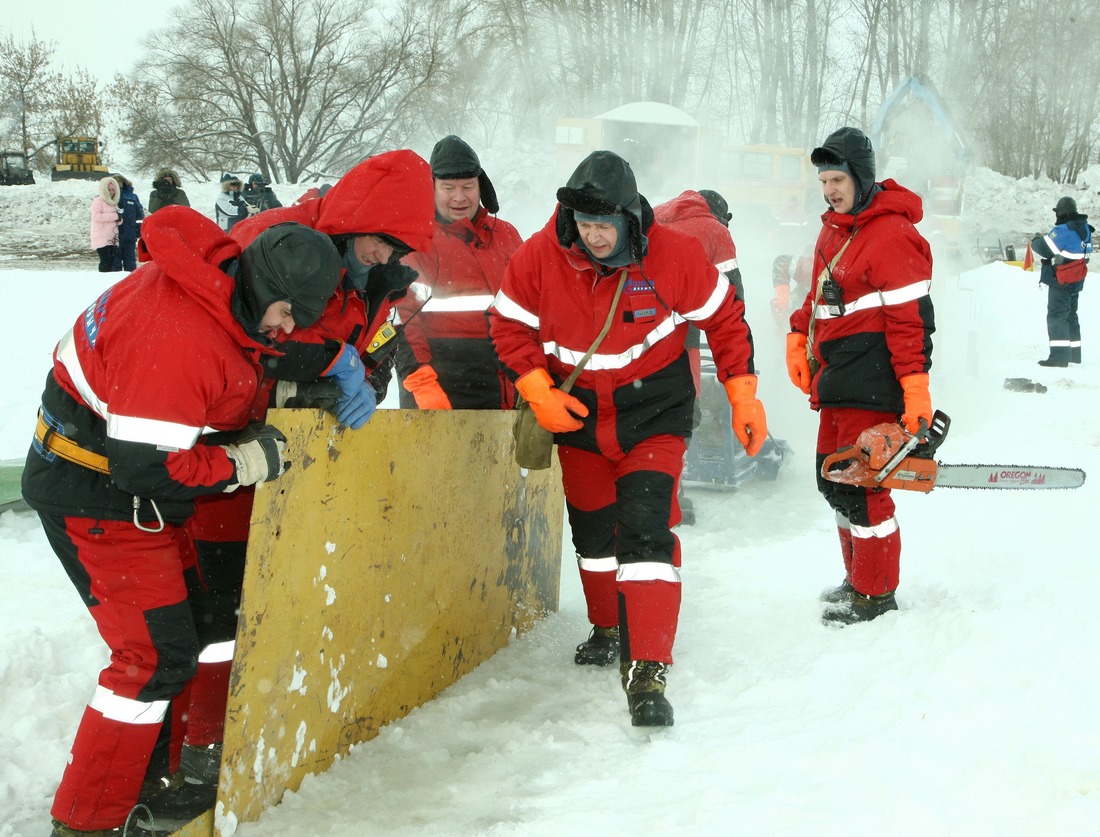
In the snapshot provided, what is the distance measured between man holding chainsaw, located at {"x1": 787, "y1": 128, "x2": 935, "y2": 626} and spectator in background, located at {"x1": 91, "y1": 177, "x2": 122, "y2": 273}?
11534 millimetres

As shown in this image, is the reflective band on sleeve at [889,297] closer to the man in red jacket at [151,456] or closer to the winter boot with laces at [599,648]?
the winter boot with laces at [599,648]

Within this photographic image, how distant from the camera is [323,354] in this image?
2.80m

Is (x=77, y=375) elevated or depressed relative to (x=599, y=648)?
elevated

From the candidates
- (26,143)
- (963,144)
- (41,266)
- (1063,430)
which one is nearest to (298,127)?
(26,143)

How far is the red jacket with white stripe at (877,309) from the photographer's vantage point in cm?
361

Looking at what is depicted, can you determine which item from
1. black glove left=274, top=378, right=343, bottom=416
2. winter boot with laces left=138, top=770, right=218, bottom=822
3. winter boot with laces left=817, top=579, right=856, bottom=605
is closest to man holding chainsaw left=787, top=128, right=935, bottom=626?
winter boot with laces left=817, top=579, right=856, bottom=605

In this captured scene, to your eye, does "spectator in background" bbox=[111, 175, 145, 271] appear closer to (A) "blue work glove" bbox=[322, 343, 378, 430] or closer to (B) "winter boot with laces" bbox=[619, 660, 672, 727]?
(A) "blue work glove" bbox=[322, 343, 378, 430]

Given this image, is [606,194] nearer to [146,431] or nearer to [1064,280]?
[146,431]

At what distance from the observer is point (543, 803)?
2.62m

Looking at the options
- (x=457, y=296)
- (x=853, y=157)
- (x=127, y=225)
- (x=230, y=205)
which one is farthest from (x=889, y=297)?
(x=127, y=225)

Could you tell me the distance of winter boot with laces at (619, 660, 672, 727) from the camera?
3.02m

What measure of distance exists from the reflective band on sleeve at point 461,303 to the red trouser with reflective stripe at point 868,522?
1551 millimetres

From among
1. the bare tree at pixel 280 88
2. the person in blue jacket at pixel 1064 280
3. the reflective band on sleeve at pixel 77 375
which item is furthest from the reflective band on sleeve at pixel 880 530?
the bare tree at pixel 280 88

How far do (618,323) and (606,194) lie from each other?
1.42 feet
